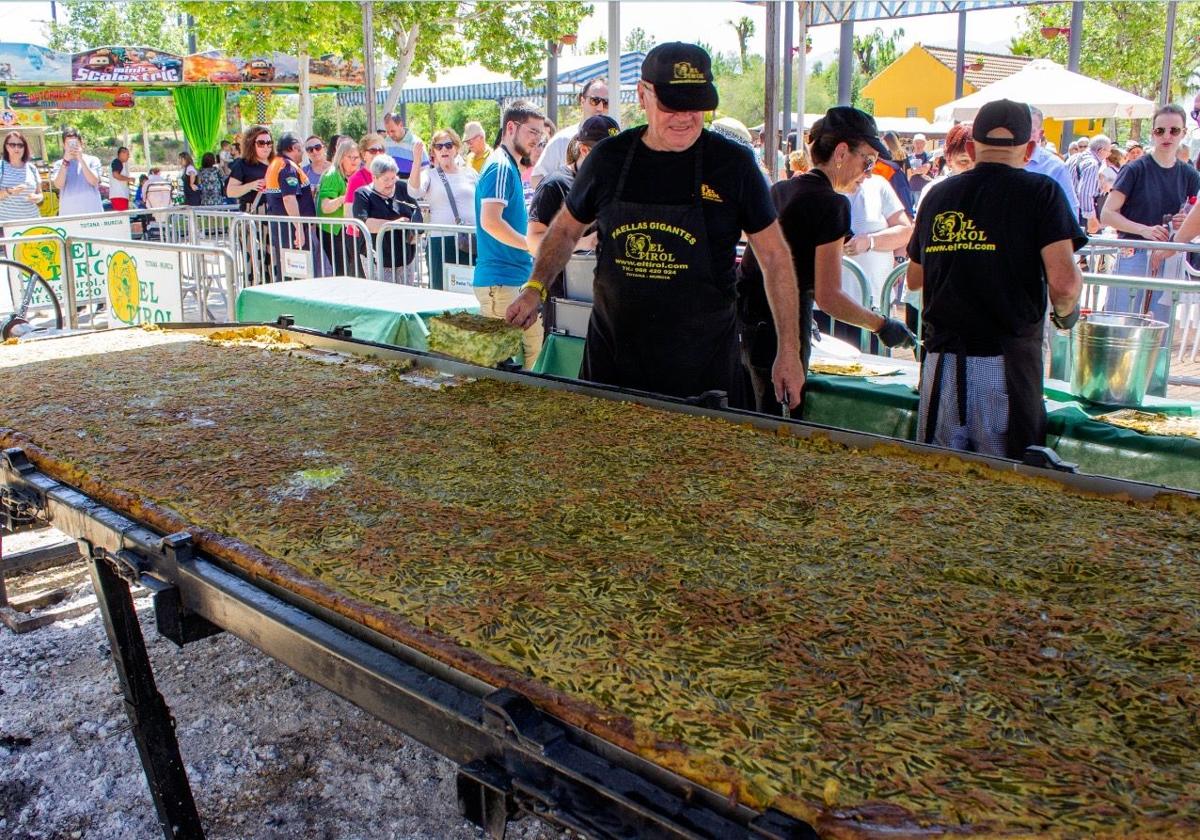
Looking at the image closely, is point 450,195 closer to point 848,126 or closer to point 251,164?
point 251,164

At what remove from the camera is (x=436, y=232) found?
927cm

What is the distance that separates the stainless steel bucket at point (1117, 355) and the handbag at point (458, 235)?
5.42m

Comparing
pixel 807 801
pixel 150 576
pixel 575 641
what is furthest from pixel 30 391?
pixel 807 801

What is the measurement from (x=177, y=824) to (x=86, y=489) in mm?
922

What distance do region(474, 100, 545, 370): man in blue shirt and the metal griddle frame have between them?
318 cm

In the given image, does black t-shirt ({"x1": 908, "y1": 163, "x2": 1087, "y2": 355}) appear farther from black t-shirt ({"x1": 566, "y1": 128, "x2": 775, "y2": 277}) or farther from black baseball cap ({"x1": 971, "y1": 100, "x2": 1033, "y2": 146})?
black t-shirt ({"x1": 566, "y1": 128, "x2": 775, "y2": 277})

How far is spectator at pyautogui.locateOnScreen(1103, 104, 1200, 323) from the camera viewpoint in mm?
8281

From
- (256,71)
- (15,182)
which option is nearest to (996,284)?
(15,182)

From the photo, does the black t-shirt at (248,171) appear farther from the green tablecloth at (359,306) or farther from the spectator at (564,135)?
the spectator at (564,135)

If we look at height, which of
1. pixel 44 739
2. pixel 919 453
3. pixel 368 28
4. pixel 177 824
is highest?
pixel 368 28

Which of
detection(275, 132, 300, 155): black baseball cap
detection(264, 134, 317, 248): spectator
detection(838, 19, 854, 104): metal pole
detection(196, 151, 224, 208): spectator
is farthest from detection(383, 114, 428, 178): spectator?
detection(838, 19, 854, 104): metal pole

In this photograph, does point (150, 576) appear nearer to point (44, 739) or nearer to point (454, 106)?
point (44, 739)

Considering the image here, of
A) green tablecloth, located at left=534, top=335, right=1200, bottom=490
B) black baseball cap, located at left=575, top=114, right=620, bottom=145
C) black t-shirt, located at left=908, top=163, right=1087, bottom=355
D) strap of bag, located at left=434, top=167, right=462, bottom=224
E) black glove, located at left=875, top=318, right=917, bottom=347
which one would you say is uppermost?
black baseball cap, located at left=575, top=114, right=620, bottom=145

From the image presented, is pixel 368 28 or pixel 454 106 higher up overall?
pixel 454 106
